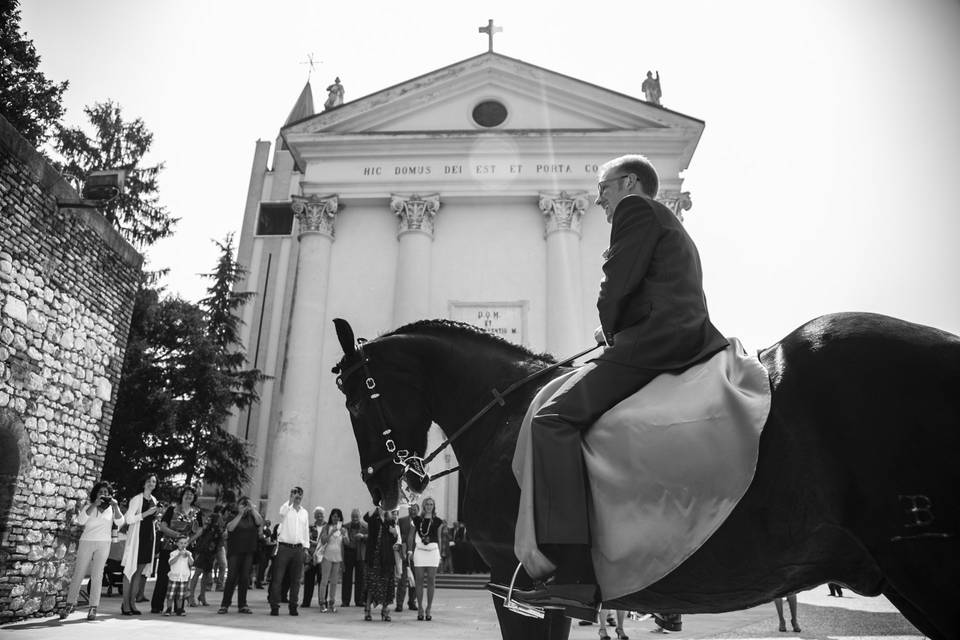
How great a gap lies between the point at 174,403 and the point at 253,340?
30.0 ft

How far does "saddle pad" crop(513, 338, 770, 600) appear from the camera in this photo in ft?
8.37

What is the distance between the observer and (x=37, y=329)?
995cm

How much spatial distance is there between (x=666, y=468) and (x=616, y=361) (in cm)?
56

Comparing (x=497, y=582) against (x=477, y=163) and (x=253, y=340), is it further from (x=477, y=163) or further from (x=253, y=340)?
(x=253, y=340)

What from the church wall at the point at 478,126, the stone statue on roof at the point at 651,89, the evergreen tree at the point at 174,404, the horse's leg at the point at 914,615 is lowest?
the horse's leg at the point at 914,615

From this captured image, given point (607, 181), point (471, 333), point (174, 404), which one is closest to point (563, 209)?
point (174, 404)

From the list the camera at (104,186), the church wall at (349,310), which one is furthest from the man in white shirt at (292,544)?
the church wall at (349,310)

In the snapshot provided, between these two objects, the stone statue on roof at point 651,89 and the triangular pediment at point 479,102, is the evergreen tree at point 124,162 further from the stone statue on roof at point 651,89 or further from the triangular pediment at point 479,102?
the stone statue on roof at point 651,89

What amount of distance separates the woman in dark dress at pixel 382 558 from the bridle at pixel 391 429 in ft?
29.4

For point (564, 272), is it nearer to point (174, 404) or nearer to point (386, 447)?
point (174, 404)

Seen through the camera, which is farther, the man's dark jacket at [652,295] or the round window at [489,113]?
the round window at [489,113]

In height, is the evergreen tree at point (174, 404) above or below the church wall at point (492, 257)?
below

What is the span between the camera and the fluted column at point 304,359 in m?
21.5

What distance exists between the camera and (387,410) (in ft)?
12.6
